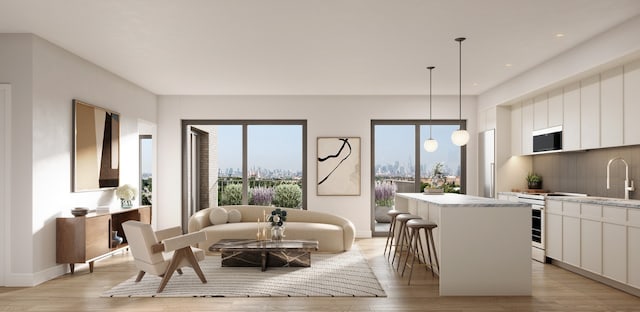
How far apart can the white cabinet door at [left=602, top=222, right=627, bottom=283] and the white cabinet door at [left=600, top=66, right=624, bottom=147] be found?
38.1 inches

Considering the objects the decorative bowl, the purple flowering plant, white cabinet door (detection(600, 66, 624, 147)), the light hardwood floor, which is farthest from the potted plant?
the decorative bowl

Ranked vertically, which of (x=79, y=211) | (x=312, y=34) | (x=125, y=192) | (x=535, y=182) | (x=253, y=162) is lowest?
(x=79, y=211)

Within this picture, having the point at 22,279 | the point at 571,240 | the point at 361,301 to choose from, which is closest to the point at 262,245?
the point at 361,301

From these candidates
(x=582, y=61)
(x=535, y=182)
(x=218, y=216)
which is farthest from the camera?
(x=218, y=216)

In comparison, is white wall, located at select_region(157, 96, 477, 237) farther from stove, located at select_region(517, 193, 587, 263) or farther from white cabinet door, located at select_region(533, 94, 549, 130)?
stove, located at select_region(517, 193, 587, 263)

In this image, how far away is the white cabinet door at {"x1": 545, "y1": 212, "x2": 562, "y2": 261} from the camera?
5.81m

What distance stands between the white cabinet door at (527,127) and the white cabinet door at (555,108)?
58 centimetres

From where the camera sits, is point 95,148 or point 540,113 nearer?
point 95,148

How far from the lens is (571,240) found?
18.1ft

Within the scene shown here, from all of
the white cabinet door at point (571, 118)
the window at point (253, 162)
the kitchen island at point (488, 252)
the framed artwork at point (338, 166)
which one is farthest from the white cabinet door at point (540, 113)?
A: the window at point (253, 162)

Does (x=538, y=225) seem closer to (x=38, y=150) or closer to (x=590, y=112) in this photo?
(x=590, y=112)

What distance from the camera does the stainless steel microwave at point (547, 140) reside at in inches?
245

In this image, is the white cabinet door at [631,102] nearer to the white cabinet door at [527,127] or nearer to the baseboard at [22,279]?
the white cabinet door at [527,127]

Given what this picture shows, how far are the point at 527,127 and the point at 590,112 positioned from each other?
5.25 ft
